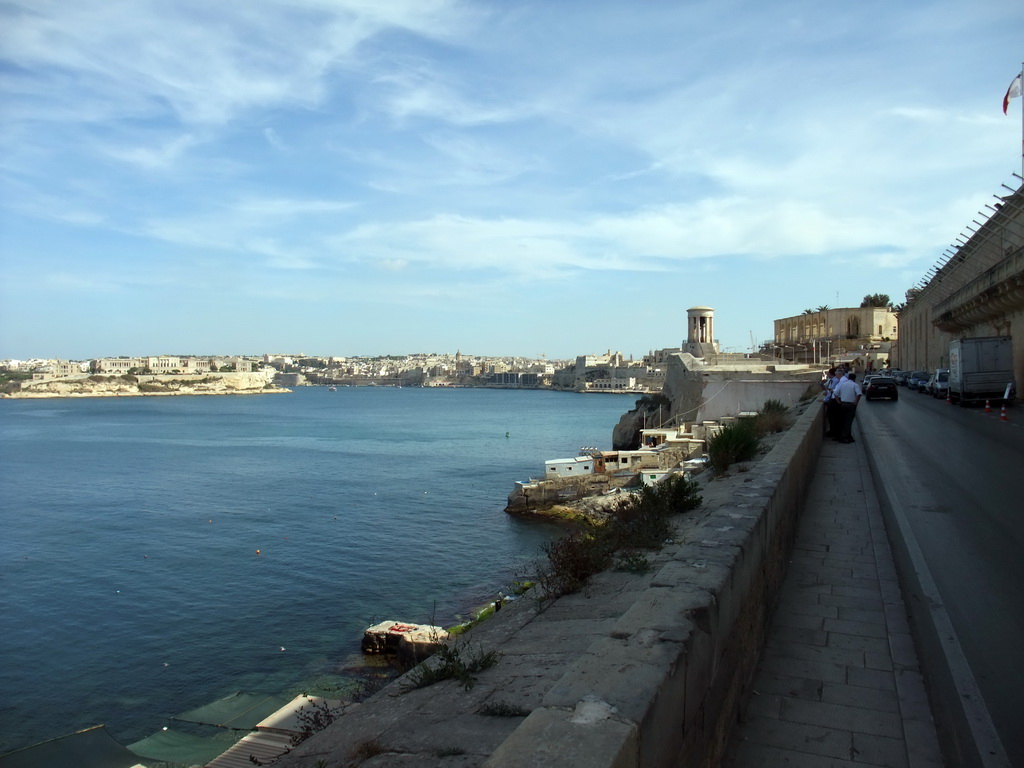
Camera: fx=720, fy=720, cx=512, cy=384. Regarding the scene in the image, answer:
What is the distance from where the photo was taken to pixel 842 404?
42.6 feet

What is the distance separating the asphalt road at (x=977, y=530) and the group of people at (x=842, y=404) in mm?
522

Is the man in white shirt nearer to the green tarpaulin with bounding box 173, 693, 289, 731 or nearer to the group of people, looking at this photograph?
the group of people

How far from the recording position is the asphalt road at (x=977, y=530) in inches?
141

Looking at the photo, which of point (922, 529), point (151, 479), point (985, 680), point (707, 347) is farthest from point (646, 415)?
point (985, 680)

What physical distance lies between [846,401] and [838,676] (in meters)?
10.2

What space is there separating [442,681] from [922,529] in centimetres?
502

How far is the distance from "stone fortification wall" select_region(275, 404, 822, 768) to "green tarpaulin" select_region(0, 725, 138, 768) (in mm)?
8358

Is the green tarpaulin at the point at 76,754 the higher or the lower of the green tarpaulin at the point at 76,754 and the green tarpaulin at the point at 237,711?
the higher

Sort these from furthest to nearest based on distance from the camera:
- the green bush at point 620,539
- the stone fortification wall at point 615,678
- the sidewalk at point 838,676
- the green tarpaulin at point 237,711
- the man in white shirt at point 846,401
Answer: the green tarpaulin at point 237,711 < the man in white shirt at point 846,401 < the green bush at point 620,539 < the sidewalk at point 838,676 < the stone fortification wall at point 615,678

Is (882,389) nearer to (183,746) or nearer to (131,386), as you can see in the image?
(183,746)

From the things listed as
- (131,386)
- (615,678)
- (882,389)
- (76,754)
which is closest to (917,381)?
(882,389)

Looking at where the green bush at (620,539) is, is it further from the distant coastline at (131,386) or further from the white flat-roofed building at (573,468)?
the distant coastline at (131,386)

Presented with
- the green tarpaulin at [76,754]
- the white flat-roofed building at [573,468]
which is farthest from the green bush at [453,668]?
the white flat-roofed building at [573,468]

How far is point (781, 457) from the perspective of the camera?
6.89 meters
